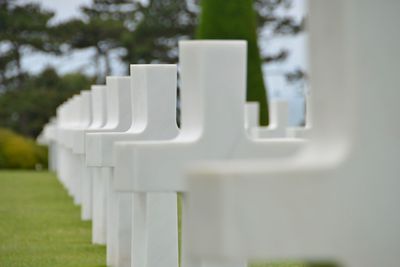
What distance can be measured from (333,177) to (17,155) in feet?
127

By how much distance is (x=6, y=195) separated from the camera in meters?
21.0

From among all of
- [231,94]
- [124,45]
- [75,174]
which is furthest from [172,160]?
[124,45]

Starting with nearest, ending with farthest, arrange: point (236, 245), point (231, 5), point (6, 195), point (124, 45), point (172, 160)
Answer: point (236, 245)
point (172, 160)
point (6, 195)
point (231, 5)
point (124, 45)

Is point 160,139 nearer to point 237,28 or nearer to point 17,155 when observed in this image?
point 237,28

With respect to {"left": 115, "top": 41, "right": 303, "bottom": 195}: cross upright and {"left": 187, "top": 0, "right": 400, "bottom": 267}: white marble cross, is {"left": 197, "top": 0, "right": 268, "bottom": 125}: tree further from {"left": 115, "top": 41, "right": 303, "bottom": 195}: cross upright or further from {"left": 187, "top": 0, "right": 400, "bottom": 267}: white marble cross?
{"left": 187, "top": 0, "right": 400, "bottom": 267}: white marble cross

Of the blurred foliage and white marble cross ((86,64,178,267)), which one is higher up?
white marble cross ((86,64,178,267))

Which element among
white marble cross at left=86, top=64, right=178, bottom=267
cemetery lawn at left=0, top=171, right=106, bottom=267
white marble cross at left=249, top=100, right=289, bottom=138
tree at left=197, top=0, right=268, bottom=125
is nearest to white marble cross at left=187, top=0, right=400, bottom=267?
white marble cross at left=86, top=64, right=178, bottom=267

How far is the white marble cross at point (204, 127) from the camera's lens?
5473 mm

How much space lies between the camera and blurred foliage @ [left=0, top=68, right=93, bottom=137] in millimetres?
59500

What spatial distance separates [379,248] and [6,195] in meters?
17.8

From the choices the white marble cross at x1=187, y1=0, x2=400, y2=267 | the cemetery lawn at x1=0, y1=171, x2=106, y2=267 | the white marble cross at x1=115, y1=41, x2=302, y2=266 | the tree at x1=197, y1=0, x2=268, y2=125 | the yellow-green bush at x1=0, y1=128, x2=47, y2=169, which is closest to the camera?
the white marble cross at x1=187, y1=0, x2=400, y2=267

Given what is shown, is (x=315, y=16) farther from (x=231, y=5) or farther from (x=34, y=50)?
(x=34, y=50)

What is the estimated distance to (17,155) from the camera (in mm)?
41688

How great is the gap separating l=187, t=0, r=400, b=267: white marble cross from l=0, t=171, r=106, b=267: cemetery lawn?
6332 millimetres
